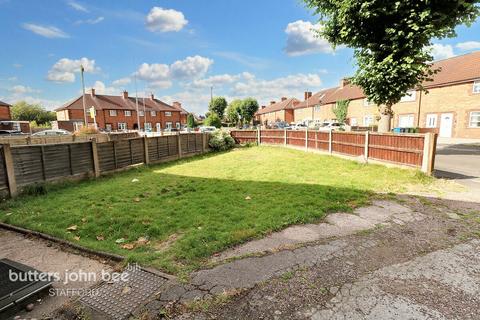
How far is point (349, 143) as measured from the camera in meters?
13.5

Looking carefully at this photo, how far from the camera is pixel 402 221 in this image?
5305 millimetres

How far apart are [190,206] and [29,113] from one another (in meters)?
93.0

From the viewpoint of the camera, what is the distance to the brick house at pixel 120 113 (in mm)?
47406

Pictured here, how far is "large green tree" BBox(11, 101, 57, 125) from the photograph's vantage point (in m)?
73.6

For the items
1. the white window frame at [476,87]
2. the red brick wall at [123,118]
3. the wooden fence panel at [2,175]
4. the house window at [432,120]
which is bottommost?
the wooden fence panel at [2,175]

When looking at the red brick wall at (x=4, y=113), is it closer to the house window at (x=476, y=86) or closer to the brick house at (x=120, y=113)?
the brick house at (x=120, y=113)

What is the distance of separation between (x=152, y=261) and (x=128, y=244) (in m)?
0.89

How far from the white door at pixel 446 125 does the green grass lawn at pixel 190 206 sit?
873 inches

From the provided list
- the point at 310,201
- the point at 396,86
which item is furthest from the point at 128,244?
the point at 396,86

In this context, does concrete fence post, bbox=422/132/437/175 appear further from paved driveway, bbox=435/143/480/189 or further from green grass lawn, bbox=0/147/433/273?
paved driveway, bbox=435/143/480/189

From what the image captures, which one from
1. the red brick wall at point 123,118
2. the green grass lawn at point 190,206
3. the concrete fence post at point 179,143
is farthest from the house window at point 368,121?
the red brick wall at point 123,118

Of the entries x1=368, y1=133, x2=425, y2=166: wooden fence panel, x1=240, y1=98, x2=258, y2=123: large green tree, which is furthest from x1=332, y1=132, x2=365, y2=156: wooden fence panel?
x1=240, y1=98, x2=258, y2=123: large green tree

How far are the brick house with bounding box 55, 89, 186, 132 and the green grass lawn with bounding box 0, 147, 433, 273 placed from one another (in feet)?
141

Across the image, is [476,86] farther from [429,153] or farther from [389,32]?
[429,153]
